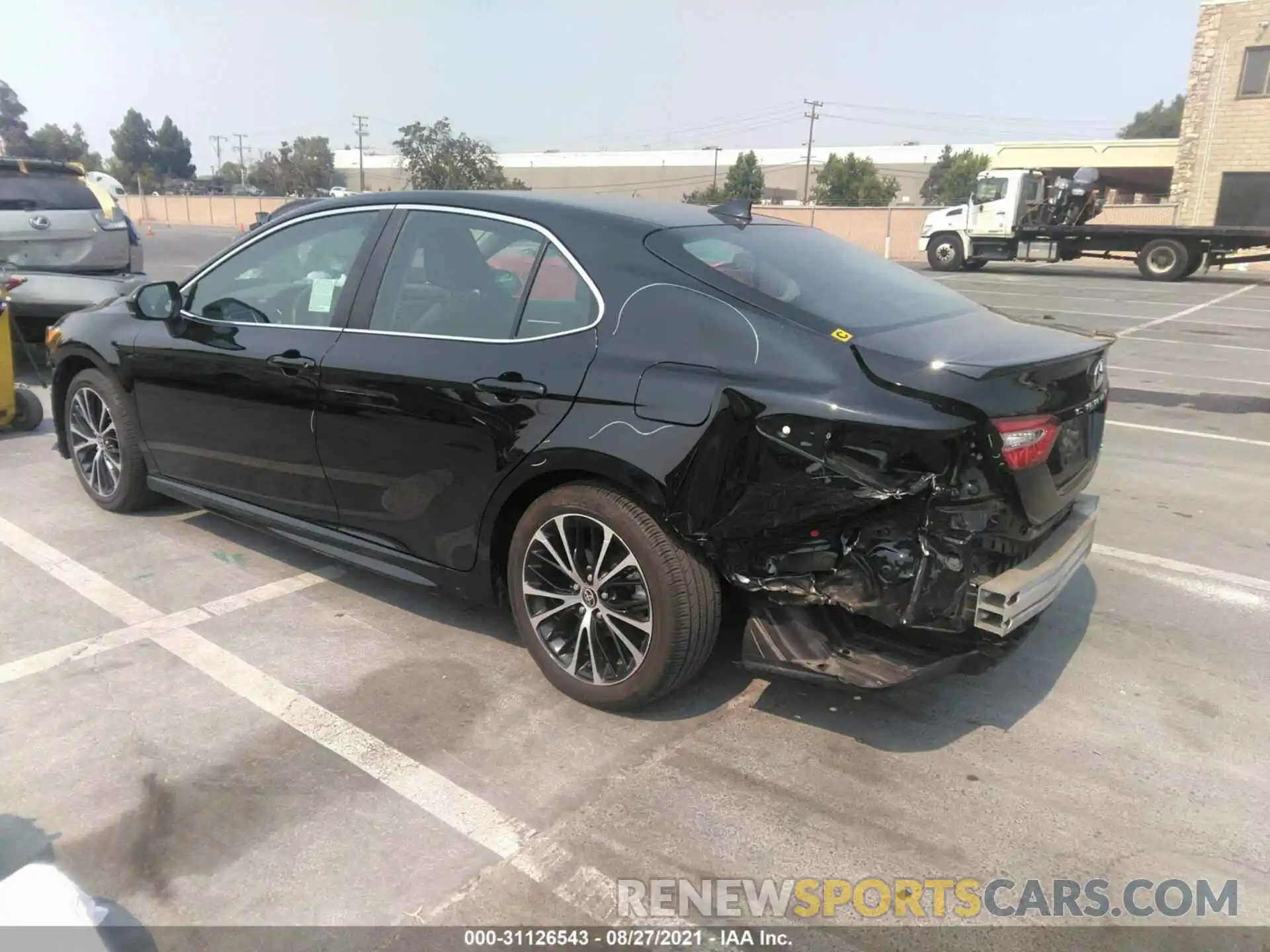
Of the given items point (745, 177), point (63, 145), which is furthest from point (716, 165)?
point (63, 145)

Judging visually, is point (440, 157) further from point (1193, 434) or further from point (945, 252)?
point (1193, 434)

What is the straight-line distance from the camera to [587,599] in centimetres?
329

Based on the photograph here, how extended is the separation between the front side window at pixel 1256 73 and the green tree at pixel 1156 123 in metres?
85.0

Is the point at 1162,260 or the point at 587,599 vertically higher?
the point at 1162,260

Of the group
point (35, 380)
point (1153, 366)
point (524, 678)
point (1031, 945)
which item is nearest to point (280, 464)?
point (524, 678)

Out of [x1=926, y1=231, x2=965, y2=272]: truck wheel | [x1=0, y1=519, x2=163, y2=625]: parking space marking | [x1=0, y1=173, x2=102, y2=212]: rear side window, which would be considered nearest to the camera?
[x1=0, y1=519, x2=163, y2=625]: parking space marking

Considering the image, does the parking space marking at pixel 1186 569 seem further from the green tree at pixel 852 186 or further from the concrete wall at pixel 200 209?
the green tree at pixel 852 186

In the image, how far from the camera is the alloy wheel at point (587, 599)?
3182 millimetres

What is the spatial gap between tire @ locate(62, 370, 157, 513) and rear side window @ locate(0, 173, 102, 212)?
202 inches

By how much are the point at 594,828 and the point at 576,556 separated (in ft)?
2.98

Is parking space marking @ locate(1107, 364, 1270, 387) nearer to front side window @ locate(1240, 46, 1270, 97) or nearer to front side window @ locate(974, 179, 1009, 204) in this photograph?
front side window @ locate(974, 179, 1009, 204)

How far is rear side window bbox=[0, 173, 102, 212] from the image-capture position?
29.9 ft

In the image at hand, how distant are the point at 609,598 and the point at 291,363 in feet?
5.68

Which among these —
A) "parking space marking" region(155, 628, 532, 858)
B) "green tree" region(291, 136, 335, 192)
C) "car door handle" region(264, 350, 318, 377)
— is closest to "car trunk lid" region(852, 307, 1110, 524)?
"parking space marking" region(155, 628, 532, 858)
